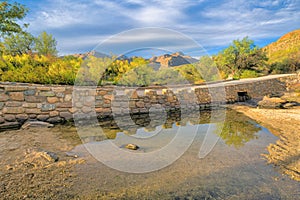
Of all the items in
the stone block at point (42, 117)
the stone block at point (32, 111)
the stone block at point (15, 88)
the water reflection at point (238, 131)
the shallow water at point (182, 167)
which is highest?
the stone block at point (15, 88)

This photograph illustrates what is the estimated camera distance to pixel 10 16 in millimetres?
13930

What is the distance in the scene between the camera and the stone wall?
4871mm

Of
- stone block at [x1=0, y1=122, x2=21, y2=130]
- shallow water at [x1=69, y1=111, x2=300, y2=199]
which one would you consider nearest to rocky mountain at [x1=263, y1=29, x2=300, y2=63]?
shallow water at [x1=69, y1=111, x2=300, y2=199]

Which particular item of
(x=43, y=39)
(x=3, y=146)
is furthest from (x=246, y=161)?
(x=43, y=39)

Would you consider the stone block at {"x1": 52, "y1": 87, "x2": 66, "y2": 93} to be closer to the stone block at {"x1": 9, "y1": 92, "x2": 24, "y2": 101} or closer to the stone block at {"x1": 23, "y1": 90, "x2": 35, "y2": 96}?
the stone block at {"x1": 23, "y1": 90, "x2": 35, "y2": 96}

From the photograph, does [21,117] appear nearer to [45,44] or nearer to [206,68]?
[45,44]

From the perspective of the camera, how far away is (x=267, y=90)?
11.8 meters

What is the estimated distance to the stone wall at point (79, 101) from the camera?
4.87 meters

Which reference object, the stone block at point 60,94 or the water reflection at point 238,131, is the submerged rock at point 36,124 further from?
the water reflection at point 238,131

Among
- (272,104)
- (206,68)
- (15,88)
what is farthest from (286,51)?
(15,88)

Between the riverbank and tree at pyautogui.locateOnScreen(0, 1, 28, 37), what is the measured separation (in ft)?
55.3

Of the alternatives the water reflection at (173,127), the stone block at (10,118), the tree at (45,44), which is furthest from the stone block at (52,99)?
the tree at (45,44)

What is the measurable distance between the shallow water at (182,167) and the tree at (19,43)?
15631mm

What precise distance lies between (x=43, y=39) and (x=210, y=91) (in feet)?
46.7
